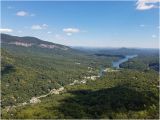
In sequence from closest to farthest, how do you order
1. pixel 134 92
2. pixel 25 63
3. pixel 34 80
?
pixel 134 92 → pixel 34 80 → pixel 25 63

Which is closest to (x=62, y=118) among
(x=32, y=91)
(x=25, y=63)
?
(x=32, y=91)

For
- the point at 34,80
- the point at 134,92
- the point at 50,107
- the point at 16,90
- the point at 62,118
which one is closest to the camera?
the point at 62,118

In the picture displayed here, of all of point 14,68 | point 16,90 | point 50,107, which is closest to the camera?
point 50,107

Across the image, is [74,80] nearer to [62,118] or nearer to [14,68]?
[14,68]

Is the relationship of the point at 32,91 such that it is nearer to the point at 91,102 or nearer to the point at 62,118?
the point at 91,102

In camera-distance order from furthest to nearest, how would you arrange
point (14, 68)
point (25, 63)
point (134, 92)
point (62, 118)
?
point (25, 63) < point (14, 68) < point (134, 92) < point (62, 118)

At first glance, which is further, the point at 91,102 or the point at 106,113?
the point at 91,102

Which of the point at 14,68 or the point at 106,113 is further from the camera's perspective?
the point at 14,68

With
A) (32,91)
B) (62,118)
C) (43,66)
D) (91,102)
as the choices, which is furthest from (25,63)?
(62,118)
